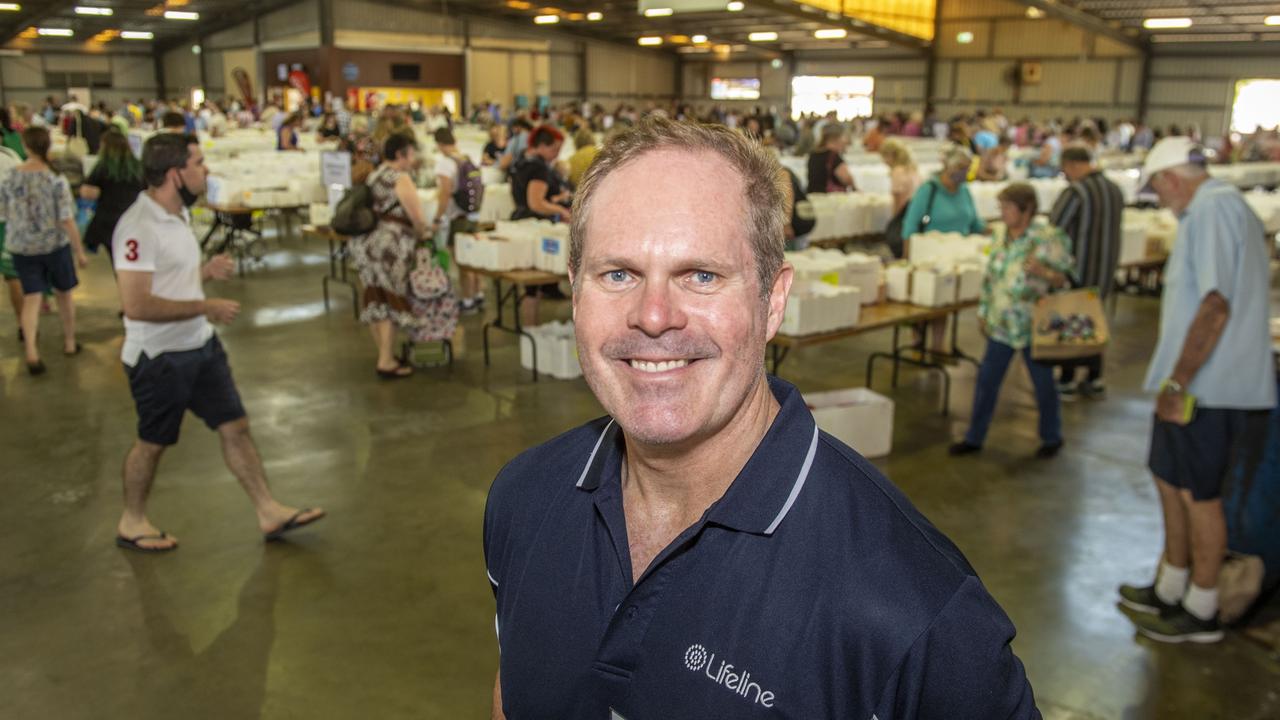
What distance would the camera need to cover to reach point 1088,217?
19.3 ft

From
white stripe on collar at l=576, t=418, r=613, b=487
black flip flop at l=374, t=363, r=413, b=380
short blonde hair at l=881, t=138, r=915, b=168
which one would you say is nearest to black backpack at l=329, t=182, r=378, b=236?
black flip flop at l=374, t=363, r=413, b=380

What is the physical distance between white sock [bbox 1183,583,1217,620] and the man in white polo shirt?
370 cm

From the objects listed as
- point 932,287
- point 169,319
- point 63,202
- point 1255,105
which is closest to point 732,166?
point 169,319

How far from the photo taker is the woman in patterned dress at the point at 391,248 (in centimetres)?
637

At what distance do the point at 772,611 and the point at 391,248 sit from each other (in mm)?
5849

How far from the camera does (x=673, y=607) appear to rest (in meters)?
1.14

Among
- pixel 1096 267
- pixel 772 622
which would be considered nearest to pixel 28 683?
pixel 772 622

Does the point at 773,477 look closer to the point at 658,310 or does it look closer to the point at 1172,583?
the point at 658,310

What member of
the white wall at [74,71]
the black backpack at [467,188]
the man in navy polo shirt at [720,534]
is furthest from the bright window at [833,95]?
the man in navy polo shirt at [720,534]

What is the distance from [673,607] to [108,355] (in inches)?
291

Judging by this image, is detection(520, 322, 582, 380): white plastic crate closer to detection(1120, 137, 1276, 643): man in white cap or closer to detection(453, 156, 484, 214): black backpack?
detection(453, 156, 484, 214): black backpack

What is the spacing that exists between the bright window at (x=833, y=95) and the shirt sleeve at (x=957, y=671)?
1367 inches

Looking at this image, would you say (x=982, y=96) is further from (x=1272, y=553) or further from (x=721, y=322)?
(x=721, y=322)

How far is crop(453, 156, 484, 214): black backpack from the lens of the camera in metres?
8.33
